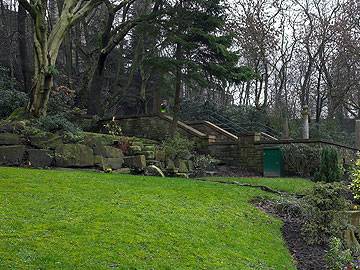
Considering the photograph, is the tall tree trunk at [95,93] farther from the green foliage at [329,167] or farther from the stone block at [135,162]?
the green foliage at [329,167]

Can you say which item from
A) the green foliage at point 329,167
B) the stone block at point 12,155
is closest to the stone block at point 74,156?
the stone block at point 12,155

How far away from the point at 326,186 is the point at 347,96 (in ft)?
58.3

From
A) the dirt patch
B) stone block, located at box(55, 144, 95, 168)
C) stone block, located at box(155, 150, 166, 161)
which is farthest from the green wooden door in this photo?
stone block, located at box(55, 144, 95, 168)

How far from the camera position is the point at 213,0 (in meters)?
14.2

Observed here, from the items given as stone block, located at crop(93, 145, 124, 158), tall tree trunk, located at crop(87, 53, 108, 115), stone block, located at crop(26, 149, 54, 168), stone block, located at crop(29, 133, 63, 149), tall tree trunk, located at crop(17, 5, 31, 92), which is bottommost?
stone block, located at crop(26, 149, 54, 168)

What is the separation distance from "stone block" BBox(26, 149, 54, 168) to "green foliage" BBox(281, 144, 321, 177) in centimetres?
792

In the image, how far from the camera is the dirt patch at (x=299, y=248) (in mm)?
6309

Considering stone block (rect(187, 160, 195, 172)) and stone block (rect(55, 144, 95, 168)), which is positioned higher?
stone block (rect(55, 144, 95, 168))

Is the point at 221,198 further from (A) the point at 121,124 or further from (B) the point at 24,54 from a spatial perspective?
(B) the point at 24,54

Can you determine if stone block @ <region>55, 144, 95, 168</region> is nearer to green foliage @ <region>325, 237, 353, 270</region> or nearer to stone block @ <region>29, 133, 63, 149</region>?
stone block @ <region>29, 133, 63, 149</region>

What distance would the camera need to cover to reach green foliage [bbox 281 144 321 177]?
13.8 meters

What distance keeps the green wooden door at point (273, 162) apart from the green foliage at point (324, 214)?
6.52 m

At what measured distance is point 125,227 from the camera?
5.31 meters

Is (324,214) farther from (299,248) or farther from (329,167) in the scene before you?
(329,167)
